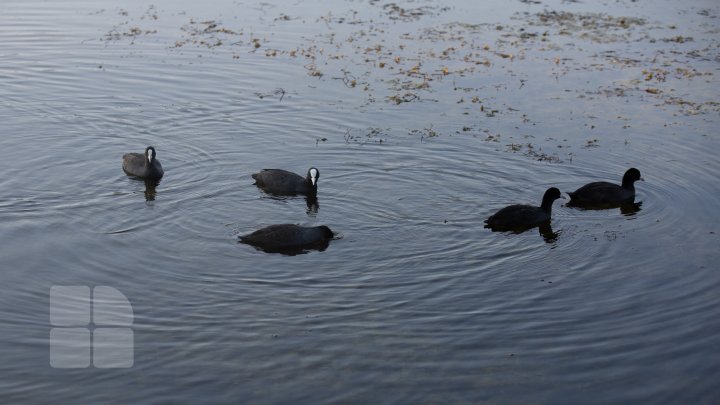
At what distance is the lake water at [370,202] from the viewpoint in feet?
39.2

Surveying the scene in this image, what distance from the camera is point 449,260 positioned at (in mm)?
15312

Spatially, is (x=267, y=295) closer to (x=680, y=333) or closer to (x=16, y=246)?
(x=16, y=246)

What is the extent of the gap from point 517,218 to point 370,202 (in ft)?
9.00

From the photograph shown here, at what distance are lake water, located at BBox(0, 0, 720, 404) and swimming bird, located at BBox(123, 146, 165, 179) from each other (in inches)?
10.9

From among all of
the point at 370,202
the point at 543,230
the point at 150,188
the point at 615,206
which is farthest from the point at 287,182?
the point at 615,206

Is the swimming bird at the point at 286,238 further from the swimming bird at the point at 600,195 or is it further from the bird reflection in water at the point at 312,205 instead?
the swimming bird at the point at 600,195

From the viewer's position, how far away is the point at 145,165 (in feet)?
60.8

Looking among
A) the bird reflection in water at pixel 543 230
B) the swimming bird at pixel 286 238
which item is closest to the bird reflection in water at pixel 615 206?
the bird reflection in water at pixel 543 230

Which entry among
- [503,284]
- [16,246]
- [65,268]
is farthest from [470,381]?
[16,246]

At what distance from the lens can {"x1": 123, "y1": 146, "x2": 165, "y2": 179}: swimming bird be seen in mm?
18500

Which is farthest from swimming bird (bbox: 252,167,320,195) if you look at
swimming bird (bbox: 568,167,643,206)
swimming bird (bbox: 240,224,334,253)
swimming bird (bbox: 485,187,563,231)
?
swimming bird (bbox: 568,167,643,206)

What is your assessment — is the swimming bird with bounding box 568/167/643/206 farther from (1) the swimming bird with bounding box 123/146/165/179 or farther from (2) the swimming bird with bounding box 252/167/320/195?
(1) the swimming bird with bounding box 123/146/165/179

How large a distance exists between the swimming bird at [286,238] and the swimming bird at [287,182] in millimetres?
2317

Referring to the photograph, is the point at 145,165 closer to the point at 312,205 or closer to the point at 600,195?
the point at 312,205
